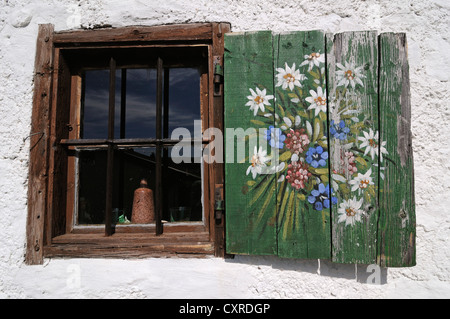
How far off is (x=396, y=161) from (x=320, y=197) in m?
0.40

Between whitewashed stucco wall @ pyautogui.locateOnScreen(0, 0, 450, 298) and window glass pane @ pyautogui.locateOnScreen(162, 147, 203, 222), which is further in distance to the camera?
window glass pane @ pyautogui.locateOnScreen(162, 147, 203, 222)

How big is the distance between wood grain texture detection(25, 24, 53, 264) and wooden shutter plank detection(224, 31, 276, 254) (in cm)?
95

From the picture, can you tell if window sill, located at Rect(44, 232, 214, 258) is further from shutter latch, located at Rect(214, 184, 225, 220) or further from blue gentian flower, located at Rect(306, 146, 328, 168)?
blue gentian flower, located at Rect(306, 146, 328, 168)

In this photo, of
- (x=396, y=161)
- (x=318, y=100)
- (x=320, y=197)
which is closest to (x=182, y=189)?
(x=320, y=197)

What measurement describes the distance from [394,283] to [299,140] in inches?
33.7

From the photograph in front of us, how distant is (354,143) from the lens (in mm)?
1487

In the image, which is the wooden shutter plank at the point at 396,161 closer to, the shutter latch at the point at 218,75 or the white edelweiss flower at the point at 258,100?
the white edelweiss flower at the point at 258,100

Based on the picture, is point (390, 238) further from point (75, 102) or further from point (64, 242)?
point (75, 102)

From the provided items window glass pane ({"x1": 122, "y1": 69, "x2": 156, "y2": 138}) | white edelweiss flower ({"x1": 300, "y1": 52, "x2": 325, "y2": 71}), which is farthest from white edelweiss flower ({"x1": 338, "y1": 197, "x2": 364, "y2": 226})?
window glass pane ({"x1": 122, "y1": 69, "x2": 156, "y2": 138})

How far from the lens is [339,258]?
145cm

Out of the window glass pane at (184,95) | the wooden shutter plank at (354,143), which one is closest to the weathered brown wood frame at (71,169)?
the window glass pane at (184,95)

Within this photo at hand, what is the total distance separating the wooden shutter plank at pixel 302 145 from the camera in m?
1.47

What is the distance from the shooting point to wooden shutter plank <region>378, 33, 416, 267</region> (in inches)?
56.4
